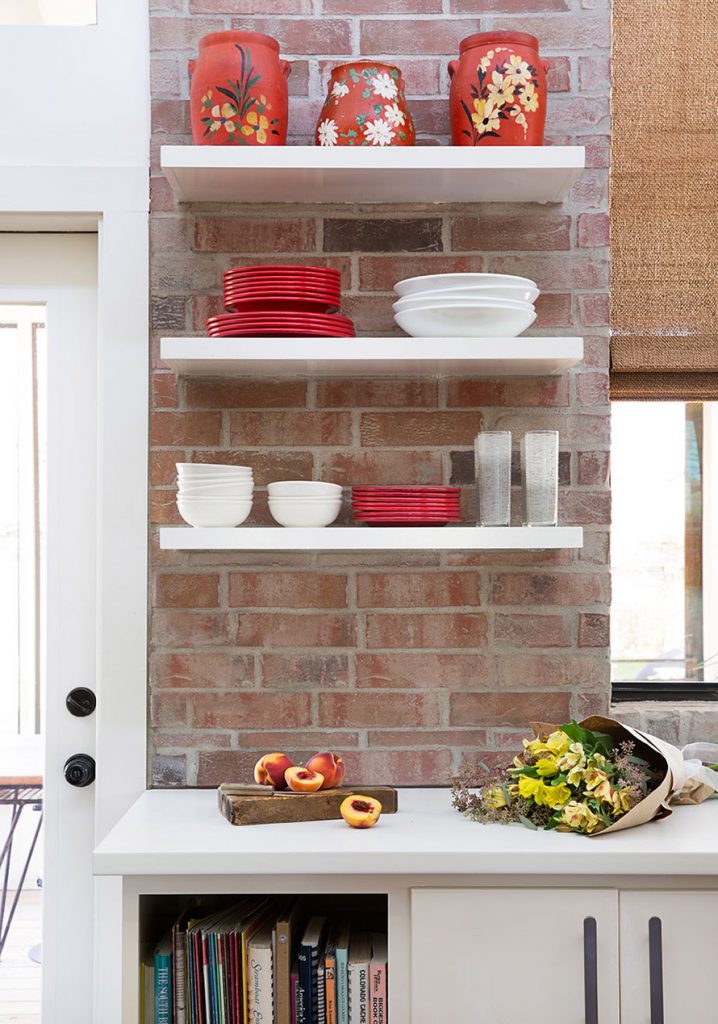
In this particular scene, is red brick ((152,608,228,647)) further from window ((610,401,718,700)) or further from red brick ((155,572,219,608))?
window ((610,401,718,700))

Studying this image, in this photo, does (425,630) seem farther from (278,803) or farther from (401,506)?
(278,803)

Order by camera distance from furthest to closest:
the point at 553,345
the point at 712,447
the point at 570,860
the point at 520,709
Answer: the point at 712,447
the point at 520,709
the point at 553,345
the point at 570,860

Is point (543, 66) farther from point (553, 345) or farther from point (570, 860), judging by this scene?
point (570, 860)

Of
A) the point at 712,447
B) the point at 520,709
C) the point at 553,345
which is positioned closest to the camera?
the point at 553,345

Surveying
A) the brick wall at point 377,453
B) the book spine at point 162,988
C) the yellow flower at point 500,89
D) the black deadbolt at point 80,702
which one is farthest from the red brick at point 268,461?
the book spine at point 162,988

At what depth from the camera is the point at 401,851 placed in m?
1.54

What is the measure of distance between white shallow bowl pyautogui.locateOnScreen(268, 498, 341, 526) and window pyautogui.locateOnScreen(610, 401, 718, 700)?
2.26 feet

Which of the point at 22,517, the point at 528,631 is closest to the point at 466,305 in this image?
the point at 528,631

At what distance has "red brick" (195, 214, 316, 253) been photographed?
6.56 ft

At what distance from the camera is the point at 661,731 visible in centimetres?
204

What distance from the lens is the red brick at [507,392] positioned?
6.57 feet

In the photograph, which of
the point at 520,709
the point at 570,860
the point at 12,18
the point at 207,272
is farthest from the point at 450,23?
the point at 570,860

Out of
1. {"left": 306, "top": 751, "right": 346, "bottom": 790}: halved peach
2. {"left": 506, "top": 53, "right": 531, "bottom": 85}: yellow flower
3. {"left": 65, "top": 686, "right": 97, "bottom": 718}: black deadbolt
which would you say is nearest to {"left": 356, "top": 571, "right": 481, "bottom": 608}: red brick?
{"left": 306, "top": 751, "right": 346, "bottom": 790}: halved peach

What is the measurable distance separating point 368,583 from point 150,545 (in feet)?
1.44
